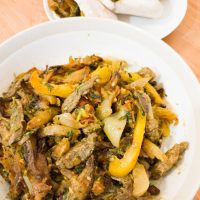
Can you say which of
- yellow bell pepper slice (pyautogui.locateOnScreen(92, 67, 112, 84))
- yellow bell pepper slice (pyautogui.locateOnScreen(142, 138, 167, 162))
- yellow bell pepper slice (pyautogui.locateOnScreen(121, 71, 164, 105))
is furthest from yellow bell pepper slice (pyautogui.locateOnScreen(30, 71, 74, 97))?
yellow bell pepper slice (pyautogui.locateOnScreen(142, 138, 167, 162))

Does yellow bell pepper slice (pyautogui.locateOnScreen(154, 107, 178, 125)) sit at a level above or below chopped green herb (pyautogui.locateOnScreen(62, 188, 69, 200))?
below

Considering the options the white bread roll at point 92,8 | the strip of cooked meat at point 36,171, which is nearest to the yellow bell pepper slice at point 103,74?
the strip of cooked meat at point 36,171

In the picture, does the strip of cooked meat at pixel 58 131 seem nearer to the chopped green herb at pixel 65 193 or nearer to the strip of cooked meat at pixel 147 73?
the chopped green herb at pixel 65 193

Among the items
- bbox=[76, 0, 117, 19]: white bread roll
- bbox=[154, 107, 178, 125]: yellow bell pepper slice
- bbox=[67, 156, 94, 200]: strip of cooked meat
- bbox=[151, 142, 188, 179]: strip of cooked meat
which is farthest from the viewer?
bbox=[76, 0, 117, 19]: white bread roll

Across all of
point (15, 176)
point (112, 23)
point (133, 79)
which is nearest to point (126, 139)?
point (133, 79)

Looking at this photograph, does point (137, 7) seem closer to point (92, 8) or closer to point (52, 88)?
point (92, 8)

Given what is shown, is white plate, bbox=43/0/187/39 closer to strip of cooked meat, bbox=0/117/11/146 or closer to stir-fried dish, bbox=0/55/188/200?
stir-fried dish, bbox=0/55/188/200

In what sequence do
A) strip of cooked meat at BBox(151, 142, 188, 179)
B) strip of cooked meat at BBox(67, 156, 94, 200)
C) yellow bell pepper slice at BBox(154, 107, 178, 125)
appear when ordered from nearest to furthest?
strip of cooked meat at BBox(67, 156, 94, 200) < strip of cooked meat at BBox(151, 142, 188, 179) < yellow bell pepper slice at BBox(154, 107, 178, 125)
